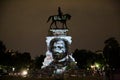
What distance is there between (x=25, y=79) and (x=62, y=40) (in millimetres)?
54407

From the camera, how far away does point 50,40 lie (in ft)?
329

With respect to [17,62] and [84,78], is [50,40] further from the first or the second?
[84,78]

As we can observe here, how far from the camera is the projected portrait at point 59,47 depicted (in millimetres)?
92625

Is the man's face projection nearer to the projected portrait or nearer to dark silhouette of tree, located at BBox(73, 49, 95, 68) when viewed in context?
the projected portrait

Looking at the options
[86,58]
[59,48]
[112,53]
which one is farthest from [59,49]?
[86,58]

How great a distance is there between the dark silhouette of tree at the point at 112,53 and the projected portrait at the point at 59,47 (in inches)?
411

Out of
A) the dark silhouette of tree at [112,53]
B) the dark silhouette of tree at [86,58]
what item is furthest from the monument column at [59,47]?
the dark silhouette of tree at [86,58]

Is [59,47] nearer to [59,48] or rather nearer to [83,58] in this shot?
[59,48]

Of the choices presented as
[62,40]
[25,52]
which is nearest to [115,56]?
[62,40]

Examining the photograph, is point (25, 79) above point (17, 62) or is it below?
below

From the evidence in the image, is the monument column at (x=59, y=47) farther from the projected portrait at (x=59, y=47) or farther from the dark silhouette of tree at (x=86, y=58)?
the dark silhouette of tree at (x=86, y=58)

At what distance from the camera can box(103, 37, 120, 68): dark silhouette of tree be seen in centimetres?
9349

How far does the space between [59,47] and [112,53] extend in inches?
528

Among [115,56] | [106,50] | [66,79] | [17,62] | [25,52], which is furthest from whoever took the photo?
[25,52]
